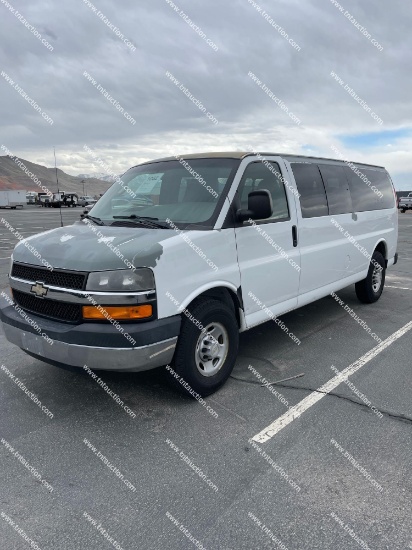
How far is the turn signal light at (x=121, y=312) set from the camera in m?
3.23

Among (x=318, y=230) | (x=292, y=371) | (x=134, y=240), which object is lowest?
(x=292, y=371)

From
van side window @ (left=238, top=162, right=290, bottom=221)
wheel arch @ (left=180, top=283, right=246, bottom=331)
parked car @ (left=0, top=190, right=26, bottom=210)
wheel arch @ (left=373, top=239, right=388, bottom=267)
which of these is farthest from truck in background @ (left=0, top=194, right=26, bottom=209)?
wheel arch @ (left=180, top=283, right=246, bottom=331)

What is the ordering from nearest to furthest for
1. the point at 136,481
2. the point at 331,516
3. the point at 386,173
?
the point at 331,516, the point at 136,481, the point at 386,173

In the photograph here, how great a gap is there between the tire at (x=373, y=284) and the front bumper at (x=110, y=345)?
14.2 ft

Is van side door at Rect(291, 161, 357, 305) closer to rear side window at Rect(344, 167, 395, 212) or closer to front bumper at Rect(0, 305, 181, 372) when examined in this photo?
rear side window at Rect(344, 167, 395, 212)

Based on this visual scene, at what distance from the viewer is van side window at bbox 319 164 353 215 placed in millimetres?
5555

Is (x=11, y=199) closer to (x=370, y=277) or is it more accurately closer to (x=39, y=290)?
(x=370, y=277)

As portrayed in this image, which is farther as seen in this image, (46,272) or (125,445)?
(46,272)

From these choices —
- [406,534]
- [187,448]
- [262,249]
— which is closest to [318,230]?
[262,249]

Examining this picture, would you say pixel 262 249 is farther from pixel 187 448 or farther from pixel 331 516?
pixel 331 516

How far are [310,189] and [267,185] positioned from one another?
2.83 ft

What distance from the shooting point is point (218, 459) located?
303 centimetres

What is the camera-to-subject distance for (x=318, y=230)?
17.1 feet

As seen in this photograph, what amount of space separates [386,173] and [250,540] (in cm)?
665
